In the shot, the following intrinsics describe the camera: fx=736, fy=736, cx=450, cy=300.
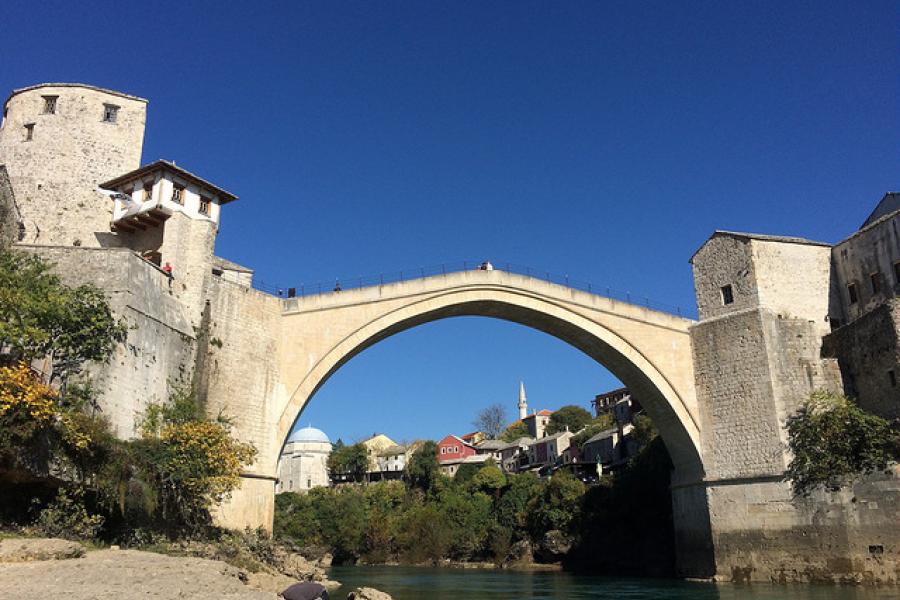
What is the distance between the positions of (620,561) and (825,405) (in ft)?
47.3

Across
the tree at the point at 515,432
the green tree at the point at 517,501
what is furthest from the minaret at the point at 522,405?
the green tree at the point at 517,501

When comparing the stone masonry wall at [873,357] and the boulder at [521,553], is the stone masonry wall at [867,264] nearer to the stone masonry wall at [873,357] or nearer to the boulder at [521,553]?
the stone masonry wall at [873,357]

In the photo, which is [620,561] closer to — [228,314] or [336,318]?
[336,318]

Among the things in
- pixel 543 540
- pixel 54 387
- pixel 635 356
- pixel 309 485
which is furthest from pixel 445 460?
pixel 54 387

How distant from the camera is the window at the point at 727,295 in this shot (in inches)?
942

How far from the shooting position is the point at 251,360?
19078 mm

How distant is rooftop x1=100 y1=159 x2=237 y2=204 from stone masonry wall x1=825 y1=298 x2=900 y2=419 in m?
18.5

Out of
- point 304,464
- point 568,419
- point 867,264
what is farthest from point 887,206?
point 304,464

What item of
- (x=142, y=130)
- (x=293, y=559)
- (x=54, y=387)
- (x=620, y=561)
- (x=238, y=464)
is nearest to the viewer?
(x=54, y=387)

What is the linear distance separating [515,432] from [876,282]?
2183 inches

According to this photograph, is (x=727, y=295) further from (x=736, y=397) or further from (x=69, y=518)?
(x=69, y=518)

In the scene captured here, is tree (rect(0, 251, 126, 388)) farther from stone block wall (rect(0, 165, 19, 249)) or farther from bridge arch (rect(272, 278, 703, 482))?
bridge arch (rect(272, 278, 703, 482))

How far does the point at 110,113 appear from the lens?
2264 cm

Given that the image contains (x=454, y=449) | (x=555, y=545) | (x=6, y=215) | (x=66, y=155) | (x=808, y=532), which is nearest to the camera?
(x=6, y=215)
